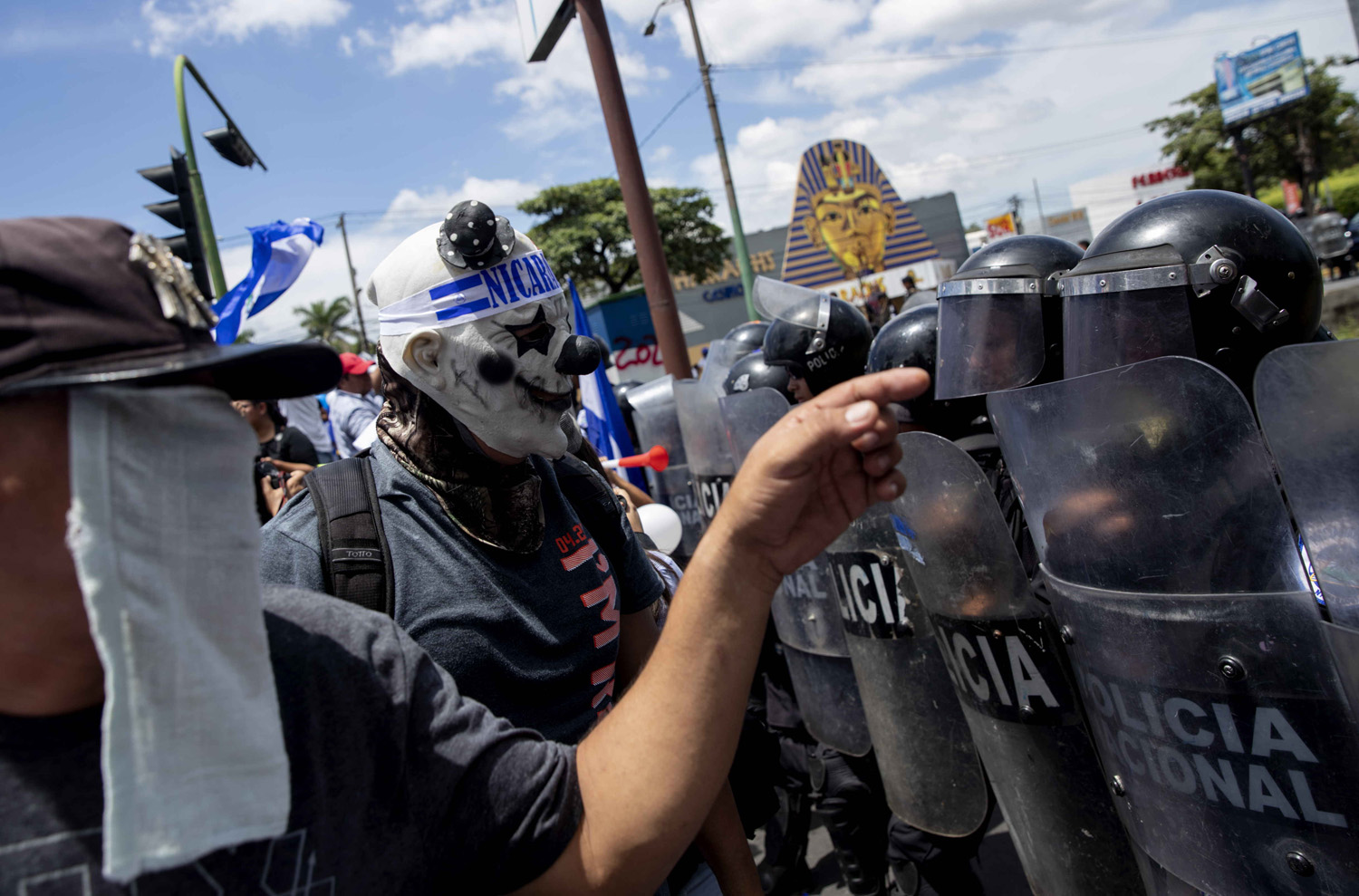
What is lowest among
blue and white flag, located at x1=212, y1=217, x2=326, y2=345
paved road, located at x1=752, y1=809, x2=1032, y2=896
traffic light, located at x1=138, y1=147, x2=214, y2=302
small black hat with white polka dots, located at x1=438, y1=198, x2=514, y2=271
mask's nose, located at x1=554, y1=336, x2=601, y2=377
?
paved road, located at x1=752, y1=809, x2=1032, y2=896

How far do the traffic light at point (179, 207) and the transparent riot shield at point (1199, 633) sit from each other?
6898 millimetres

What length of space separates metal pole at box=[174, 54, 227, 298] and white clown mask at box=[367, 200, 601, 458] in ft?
19.4

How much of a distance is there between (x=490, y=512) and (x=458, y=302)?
46 centimetres

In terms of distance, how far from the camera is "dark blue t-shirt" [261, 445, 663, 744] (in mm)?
1555

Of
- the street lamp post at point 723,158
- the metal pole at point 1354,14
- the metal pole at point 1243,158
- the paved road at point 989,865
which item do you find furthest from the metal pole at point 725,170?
the metal pole at point 1243,158

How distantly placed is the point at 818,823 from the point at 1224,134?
148 feet

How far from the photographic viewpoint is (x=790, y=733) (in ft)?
12.9

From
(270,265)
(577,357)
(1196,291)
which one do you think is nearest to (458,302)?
(577,357)

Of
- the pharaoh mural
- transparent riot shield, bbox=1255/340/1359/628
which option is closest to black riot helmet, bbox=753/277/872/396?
transparent riot shield, bbox=1255/340/1359/628

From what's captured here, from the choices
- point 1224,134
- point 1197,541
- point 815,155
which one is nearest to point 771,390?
point 1197,541

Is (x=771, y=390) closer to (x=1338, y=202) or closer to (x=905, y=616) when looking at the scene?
(x=905, y=616)

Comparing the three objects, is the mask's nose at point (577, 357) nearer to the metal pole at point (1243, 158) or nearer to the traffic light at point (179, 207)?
the traffic light at point (179, 207)

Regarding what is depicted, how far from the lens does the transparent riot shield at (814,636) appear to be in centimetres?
311

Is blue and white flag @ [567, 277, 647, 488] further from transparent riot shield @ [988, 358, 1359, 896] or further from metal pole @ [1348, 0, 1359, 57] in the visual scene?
metal pole @ [1348, 0, 1359, 57]
